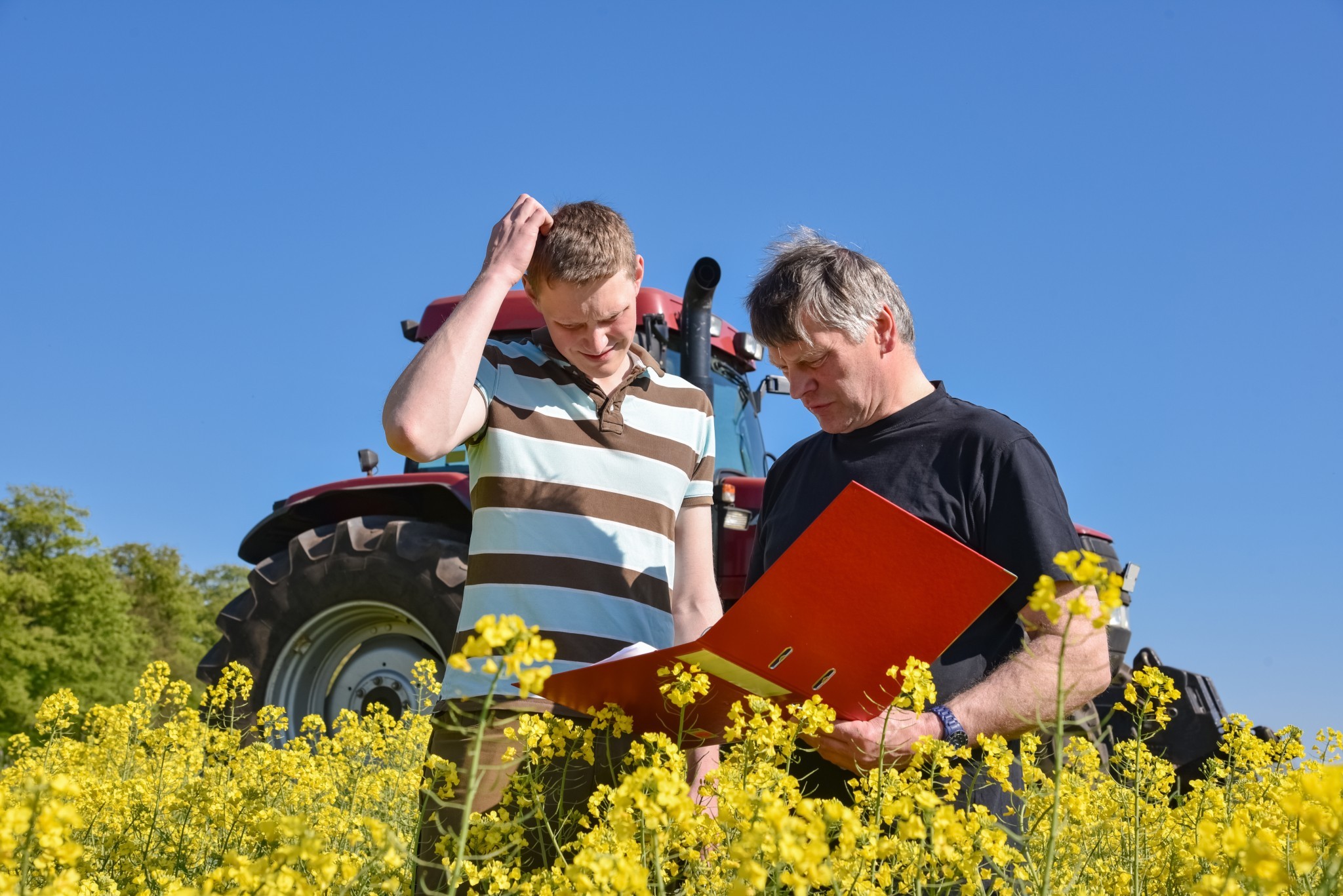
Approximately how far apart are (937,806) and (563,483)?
3.26 ft

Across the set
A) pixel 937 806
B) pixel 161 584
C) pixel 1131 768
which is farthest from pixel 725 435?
pixel 161 584

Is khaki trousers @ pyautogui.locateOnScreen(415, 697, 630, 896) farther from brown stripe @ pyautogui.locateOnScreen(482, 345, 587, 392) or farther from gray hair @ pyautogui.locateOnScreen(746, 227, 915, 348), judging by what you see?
gray hair @ pyautogui.locateOnScreen(746, 227, 915, 348)

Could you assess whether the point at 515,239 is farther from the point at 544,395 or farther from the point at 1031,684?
the point at 1031,684

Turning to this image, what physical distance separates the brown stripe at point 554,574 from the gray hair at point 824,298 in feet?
2.08

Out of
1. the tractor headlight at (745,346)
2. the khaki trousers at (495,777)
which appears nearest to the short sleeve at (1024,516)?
the khaki trousers at (495,777)

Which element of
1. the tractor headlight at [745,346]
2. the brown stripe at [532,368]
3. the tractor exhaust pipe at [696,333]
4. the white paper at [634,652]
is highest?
the tractor headlight at [745,346]

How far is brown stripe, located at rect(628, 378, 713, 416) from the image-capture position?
2268 millimetres

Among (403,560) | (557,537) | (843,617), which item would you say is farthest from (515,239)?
(403,560)

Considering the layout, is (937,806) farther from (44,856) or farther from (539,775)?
(44,856)

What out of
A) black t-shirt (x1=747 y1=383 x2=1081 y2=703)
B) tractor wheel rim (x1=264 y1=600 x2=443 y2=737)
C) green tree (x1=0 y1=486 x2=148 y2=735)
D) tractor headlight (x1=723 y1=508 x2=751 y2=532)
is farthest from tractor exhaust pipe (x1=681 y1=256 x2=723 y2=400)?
green tree (x1=0 y1=486 x2=148 y2=735)

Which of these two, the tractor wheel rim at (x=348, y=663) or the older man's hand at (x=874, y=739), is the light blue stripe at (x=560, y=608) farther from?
the tractor wheel rim at (x=348, y=663)

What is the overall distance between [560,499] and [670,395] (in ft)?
1.32

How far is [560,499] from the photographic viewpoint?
2072mm

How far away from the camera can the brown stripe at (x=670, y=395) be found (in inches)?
89.3
